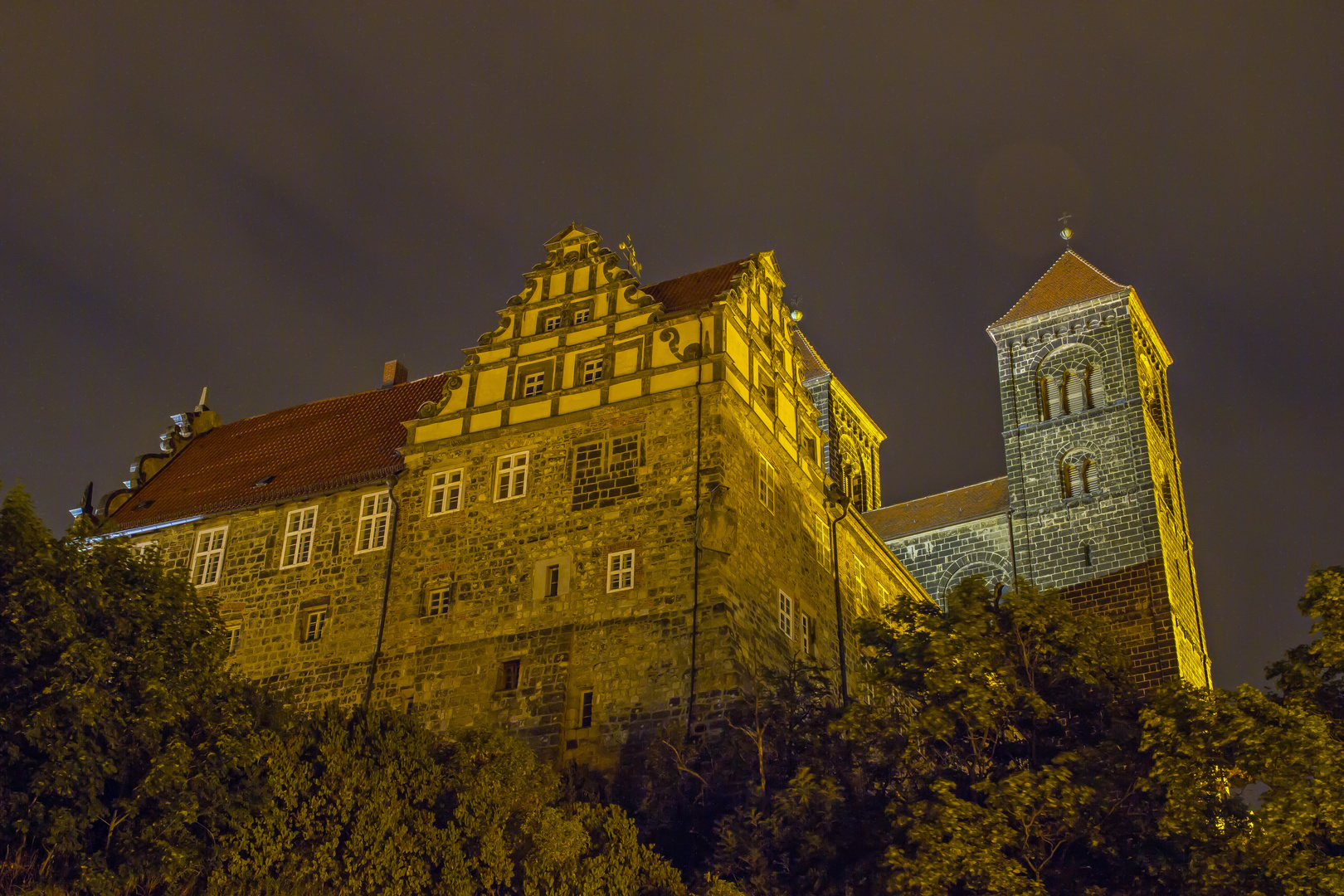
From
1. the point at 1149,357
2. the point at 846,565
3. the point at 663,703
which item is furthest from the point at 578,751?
the point at 1149,357

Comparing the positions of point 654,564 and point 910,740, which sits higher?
point 654,564

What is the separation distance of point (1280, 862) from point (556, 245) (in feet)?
73.3

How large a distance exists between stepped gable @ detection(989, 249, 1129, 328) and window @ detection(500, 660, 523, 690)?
34.2m

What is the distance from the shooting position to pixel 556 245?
3634 cm

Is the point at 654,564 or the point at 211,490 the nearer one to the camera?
the point at 654,564

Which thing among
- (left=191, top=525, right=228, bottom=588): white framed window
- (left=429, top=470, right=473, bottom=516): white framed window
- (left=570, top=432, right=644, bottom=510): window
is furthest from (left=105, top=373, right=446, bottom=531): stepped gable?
(left=570, top=432, right=644, bottom=510): window

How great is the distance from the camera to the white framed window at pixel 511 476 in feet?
108

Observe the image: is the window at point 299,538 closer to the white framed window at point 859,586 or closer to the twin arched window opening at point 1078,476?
the white framed window at point 859,586

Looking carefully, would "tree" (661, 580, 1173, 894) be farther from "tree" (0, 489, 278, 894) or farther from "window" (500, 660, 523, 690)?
"tree" (0, 489, 278, 894)

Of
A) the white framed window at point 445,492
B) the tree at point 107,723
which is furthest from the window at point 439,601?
the tree at point 107,723

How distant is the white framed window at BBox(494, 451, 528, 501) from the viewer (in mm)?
32844

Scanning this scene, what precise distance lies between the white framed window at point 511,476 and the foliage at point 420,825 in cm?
874

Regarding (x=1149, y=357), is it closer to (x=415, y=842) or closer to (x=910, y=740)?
(x=910, y=740)

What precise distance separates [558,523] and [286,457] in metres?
10.0
